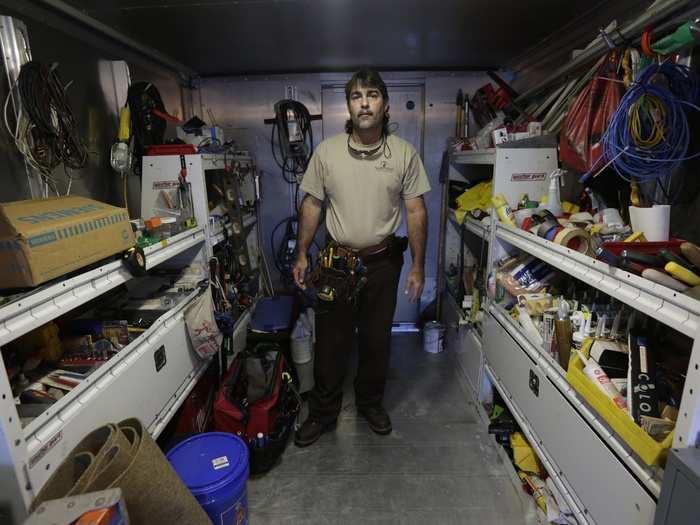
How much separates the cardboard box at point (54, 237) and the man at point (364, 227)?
100 cm

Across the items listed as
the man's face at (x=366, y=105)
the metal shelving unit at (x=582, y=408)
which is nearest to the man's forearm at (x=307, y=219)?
the man's face at (x=366, y=105)

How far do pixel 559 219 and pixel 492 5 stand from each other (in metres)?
1.02

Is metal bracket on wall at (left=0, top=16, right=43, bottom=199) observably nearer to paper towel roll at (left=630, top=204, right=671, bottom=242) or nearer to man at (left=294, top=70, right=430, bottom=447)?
man at (left=294, top=70, right=430, bottom=447)

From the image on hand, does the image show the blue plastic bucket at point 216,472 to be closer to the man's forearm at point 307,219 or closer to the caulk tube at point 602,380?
the man's forearm at point 307,219

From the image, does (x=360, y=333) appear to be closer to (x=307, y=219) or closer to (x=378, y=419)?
(x=378, y=419)

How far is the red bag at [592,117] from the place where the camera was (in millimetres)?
1428

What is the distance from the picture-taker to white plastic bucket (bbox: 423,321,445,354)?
310cm

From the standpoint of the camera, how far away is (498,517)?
1.65 metres

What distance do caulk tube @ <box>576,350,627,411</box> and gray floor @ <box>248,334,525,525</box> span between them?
2.74 feet

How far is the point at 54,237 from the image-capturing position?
102cm

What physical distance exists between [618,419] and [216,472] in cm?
130

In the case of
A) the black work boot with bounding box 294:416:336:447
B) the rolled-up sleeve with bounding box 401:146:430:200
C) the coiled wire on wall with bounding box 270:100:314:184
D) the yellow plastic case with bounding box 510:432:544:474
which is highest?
the coiled wire on wall with bounding box 270:100:314:184

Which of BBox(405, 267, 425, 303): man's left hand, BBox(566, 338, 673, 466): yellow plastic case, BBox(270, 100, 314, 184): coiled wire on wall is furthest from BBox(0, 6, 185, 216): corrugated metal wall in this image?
BBox(566, 338, 673, 466): yellow plastic case

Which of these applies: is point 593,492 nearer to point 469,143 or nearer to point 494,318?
point 494,318
